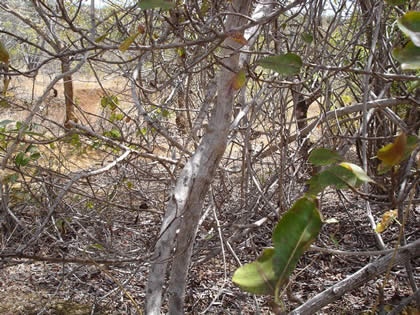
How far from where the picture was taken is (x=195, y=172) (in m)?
1.20

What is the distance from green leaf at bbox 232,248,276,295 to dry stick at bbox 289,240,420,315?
0.48m

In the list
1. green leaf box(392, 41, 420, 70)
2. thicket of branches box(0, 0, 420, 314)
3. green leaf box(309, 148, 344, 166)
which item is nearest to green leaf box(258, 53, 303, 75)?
thicket of branches box(0, 0, 420, 314)

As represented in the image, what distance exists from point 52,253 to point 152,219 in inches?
23.0

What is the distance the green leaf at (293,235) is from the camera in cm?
53

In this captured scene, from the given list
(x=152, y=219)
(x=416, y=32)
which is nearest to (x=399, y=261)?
(x=416, y=32)

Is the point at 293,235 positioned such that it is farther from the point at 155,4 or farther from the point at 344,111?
the point at 344,111

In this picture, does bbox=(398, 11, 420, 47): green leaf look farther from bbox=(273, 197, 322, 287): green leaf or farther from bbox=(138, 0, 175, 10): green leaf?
bbox=(138, 0, 175, 10): green leaf

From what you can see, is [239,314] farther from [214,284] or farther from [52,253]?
[52,253]

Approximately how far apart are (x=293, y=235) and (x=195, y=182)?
679 mm

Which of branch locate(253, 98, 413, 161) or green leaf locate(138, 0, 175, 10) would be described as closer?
green leaf locate(138, 0, 175, 10)

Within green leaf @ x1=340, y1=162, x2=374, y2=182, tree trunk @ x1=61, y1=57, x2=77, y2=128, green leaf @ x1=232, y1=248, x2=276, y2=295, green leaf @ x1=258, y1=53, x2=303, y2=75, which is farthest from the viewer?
tree trunk @ x1=61, y1=57, x2=77, y2=128

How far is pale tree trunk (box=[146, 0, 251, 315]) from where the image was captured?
→ 1180 millimetres

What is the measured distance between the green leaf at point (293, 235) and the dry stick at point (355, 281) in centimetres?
47

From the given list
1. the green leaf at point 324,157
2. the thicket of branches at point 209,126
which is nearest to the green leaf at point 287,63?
the thicket of branches at point 209,126
